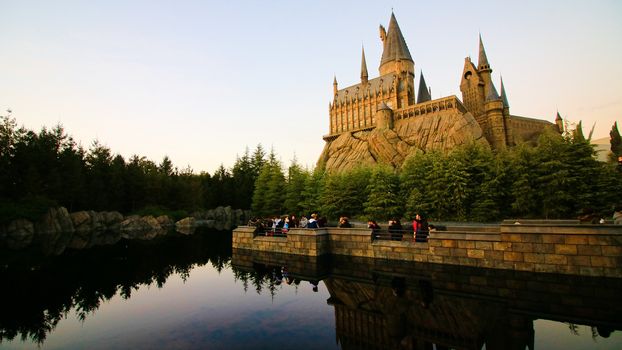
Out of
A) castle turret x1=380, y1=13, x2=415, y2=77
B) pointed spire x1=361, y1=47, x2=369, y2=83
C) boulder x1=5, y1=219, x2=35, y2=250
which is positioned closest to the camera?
boulder x1=5, y1=219, x2=35, y2=250

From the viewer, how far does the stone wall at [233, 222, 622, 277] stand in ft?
40.6

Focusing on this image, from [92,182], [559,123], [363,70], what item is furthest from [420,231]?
[363,70]

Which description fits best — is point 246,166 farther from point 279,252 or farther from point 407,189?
point 279,252

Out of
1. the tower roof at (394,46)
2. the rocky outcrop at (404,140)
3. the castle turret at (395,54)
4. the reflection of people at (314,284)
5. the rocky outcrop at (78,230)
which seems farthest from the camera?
the tower roof at (394,46)

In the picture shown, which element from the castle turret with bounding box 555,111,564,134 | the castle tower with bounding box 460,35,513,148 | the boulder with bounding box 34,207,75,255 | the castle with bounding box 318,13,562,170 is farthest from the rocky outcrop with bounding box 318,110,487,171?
the boulder with bounding box 34,207,75,255

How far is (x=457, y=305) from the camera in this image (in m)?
11.0

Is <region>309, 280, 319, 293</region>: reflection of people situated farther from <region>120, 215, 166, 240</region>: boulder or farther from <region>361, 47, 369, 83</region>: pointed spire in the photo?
<region>361, 47, 369, 83</region>: pointed spire

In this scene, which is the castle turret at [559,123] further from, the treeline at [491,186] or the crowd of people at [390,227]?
the crowd of people at [390,227]

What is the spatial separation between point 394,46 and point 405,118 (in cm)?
2753

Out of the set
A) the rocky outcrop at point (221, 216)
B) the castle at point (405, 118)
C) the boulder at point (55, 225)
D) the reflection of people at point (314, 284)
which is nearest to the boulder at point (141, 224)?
the boulder at point (55, 225)

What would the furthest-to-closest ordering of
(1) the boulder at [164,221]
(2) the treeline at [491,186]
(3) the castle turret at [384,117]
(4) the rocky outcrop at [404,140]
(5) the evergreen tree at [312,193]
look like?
(3) the castle turret at [384,117], (4) the rocky outcrop at [404,140], (1) the boulder at [164,221], (5) the evergreen tree at [312,193], (2) the treeline at [491,186]

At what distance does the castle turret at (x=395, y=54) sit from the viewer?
91312 mm

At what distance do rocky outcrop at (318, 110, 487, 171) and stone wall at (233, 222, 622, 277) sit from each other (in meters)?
48.6

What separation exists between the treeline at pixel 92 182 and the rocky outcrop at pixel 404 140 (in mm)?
26138
